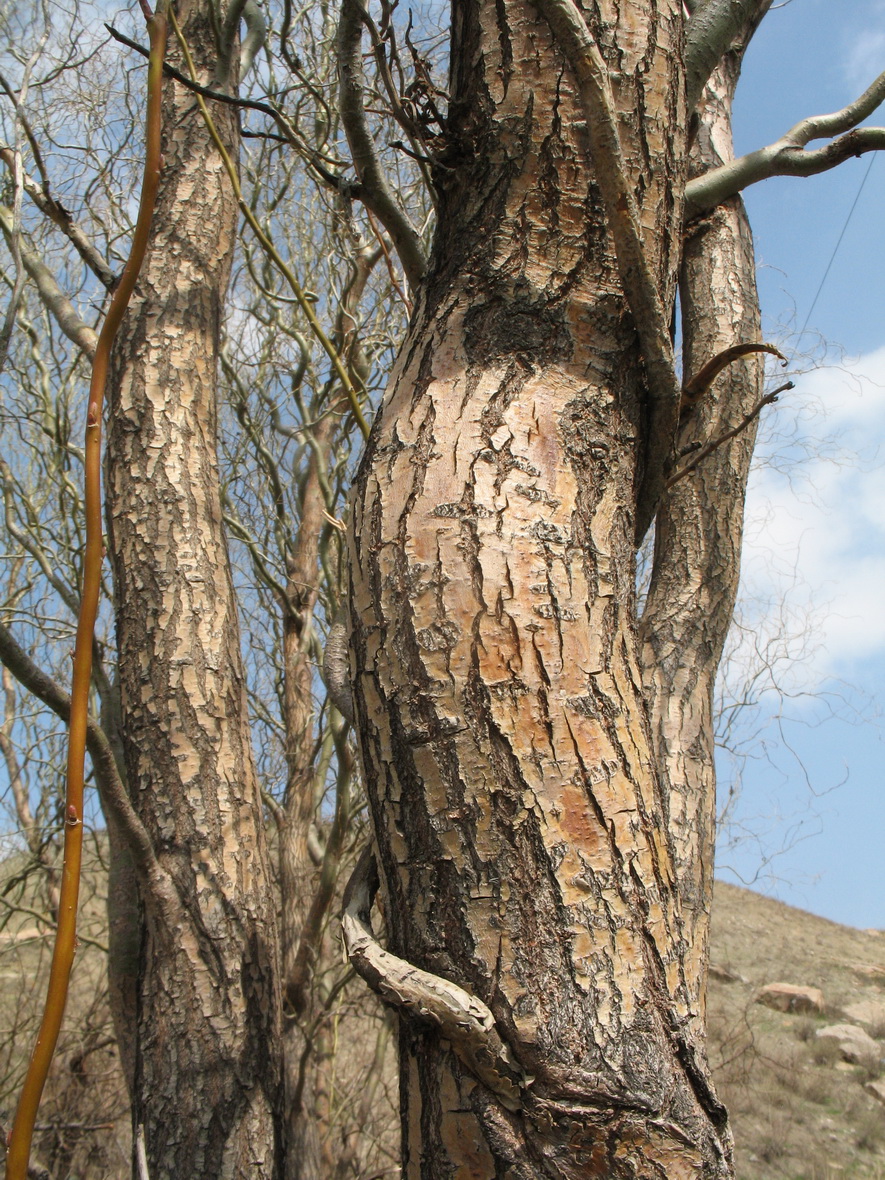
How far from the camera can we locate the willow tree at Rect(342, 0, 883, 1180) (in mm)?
764

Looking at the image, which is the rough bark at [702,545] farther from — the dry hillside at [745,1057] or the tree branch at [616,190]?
the dry hillside at [745,1057]

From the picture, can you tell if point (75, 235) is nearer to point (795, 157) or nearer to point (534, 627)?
point (795, 157)

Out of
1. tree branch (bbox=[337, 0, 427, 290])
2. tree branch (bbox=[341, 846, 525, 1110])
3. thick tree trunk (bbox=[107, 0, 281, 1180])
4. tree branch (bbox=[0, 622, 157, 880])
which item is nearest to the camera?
tree branch (bbox=[341, 846, 525, 1110])

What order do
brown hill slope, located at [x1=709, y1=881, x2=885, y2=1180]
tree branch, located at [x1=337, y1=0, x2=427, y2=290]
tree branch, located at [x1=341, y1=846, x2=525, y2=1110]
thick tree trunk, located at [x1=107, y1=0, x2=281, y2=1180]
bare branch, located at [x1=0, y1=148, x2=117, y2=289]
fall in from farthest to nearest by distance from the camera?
brown hill slope, located at [x1=709, y1=881, x2=885, y2=1180] < bare branch, located at [x1=0, y1=148, x2=117, y2=289] < thick tree trunk, located at [x1=107, y1=0, x2=281, y2=1180] < tree branch, located at [x1=337, y1=0, x2=427, y2=290] < tree branch, located at [x1=341, y1=846, x2=525, y2=1110]

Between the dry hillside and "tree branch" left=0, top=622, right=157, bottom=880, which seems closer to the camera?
"tree branch" left=0, top=622, right=157, bottom=880

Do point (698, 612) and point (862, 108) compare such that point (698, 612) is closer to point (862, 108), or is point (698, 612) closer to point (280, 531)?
point (862, 108)

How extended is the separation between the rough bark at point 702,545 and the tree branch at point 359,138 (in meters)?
0.63

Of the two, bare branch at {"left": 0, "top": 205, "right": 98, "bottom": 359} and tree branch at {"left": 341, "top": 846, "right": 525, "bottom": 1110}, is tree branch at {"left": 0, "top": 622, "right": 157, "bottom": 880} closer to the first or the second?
tree branch at {"left": 341, "top": 846, "right": 525, "bottom": 1110}

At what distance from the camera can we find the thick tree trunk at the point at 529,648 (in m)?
0.76

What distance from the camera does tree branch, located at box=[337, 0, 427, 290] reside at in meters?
1.29

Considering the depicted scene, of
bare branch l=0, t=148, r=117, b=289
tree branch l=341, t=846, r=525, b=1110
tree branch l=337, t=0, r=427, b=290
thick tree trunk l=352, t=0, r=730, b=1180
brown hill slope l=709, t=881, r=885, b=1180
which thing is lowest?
brown hill slope l=709, t=881, r=885, b=1180

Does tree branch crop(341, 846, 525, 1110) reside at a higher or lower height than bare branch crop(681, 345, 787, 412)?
lower

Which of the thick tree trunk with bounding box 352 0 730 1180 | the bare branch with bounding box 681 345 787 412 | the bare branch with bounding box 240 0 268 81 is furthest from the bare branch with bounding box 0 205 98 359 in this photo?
the bare branch with bounding box 681 345 787 412

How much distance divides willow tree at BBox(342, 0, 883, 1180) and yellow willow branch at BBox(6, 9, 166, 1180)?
297 millimetres
